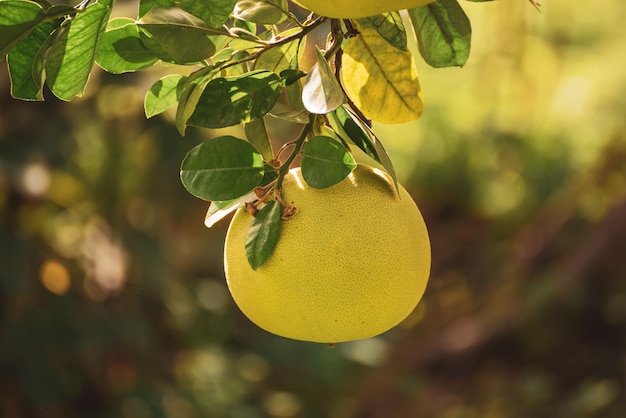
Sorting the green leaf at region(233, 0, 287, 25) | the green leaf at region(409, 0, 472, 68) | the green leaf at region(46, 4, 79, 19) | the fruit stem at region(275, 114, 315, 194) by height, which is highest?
the green leaf at region(46, 4, 79, 19)

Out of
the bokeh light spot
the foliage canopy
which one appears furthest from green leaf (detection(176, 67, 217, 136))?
the bokeh light spot

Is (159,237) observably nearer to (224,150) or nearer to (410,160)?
(410,160)

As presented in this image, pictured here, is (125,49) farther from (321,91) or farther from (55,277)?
(55,277)

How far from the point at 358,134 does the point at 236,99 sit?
72 millimetres

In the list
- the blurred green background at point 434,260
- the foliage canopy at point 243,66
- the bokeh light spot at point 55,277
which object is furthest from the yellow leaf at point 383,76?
the bokeh light spot at point 55,277

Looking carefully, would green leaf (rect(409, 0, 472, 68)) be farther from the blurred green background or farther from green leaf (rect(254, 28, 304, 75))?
the blurred green background

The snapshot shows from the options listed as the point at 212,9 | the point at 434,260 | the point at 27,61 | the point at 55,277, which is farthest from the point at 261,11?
the point at 434,260

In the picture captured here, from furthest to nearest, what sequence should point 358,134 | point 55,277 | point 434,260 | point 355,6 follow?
point 434,260 < point 55,277 < point 358,134 < point 355,6

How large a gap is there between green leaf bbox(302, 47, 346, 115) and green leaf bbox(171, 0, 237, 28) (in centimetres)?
5

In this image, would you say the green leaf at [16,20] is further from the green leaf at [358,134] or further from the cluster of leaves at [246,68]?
the green leaf at [358,134]

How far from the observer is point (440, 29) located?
479mm

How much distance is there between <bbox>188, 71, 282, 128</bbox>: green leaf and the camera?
1.56ft

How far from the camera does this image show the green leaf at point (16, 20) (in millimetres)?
429

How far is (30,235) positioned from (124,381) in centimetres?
59
